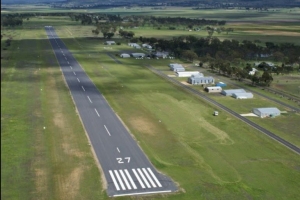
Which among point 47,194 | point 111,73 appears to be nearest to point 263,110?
point 47,194

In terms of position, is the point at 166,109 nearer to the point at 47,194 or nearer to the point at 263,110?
the point at 263,110

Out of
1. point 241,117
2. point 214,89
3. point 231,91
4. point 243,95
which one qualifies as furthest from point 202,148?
point 214,89

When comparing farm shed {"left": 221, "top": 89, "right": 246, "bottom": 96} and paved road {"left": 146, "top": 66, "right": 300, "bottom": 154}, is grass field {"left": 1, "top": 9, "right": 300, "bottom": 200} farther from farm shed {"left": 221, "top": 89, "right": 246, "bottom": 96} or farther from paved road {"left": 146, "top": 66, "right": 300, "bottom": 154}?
farm shed {"left": 221, "top": 89, "right": 246, "bottom": 96}

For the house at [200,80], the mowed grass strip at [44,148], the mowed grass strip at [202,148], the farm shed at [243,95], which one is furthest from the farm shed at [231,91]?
the mowed grass strip at [44,148]

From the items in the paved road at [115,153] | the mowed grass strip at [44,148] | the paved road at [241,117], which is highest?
the paved road at [241,117]

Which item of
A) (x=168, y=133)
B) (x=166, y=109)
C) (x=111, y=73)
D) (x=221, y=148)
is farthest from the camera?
(x=111, y=73)

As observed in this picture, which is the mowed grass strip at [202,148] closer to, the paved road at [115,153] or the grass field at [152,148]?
the grass field at [152,148]
